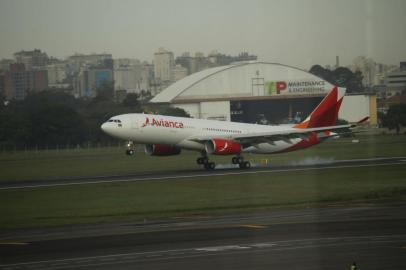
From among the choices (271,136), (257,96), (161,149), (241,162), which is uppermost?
(257,96)

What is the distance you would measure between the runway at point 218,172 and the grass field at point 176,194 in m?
2.21

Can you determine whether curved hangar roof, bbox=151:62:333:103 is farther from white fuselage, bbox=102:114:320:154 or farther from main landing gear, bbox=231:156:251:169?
main landing gear, bbox=231:156:251:169

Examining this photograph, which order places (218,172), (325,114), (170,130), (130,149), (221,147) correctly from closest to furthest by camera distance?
(130,149) < (218,172) < (170,130) < (221,147) < (325,114)

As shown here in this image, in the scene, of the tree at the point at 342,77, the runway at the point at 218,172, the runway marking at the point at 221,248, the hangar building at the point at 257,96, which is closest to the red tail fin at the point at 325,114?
the tree at the point at 342,77

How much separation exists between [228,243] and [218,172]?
93.2 feet

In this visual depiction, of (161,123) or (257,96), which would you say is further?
(257,96)

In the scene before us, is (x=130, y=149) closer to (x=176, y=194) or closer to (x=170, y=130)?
(x=170, y=130)

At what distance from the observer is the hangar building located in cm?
7619

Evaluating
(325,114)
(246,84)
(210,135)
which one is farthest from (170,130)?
(246,84)

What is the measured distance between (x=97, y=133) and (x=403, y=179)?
36.0 m

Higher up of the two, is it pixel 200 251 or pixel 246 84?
pixel 246 84

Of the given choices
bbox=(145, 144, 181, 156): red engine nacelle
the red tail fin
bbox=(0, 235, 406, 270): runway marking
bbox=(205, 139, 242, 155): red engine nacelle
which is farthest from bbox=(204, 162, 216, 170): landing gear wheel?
bbox=(0, 235, 406, 270): runway marking

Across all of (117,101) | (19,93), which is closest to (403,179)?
(19,93)

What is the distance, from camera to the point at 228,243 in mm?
24172
